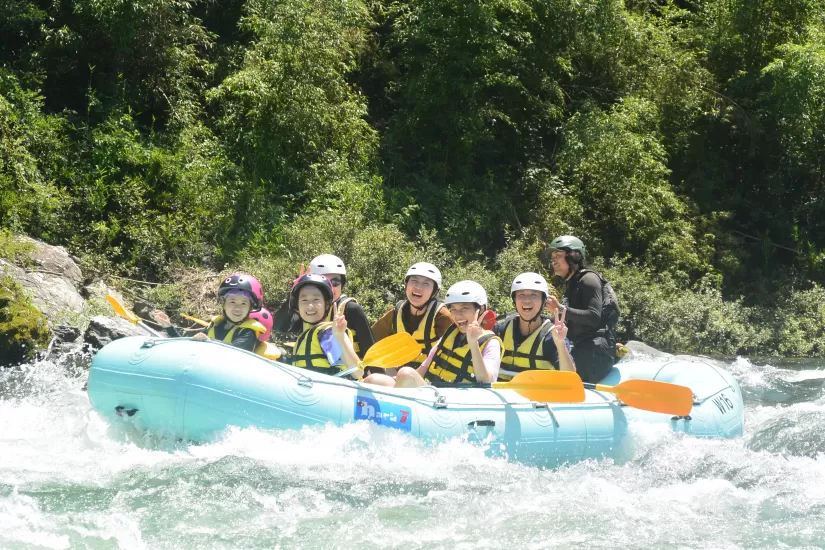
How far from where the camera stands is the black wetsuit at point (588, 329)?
5.82 meters

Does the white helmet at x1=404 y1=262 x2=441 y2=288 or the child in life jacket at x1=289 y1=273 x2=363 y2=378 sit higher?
the white helmet at x1=404 y1=262 x2=441 y2=288

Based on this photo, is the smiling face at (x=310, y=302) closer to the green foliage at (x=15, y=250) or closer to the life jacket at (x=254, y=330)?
the life jacket at (x=254, y=330)

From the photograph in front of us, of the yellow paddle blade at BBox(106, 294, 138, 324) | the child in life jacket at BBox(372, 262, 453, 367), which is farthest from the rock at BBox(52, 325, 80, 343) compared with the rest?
the child in life jacket at BBox(372, 262, 453, 367)

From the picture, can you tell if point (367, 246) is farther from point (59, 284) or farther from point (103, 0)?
point (103, 0)

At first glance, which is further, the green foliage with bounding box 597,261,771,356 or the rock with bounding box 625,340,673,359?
the green foliage with bounding box 597,261,771,356

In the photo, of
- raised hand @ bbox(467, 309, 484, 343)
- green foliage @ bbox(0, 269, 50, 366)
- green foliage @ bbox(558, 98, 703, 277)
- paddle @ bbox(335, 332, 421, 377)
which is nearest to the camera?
raised hand @ bbox(467, 309, 484, 343)

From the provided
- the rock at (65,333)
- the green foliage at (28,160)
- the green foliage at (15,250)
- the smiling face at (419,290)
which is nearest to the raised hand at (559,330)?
the smiling face at (419,290)

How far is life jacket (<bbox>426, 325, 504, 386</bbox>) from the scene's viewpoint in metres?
5.54

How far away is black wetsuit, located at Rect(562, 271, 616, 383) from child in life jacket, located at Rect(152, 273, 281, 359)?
1972 millimetres

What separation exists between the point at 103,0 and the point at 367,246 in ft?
14.8

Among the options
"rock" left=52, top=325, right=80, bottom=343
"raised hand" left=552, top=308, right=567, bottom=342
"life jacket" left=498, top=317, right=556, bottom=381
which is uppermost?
"raised hand" left=552, top=308, right=567, bottom=342

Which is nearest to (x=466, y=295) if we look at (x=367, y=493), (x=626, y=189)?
(x=367, y=493)

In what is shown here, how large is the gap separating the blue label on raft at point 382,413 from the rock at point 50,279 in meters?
4.77

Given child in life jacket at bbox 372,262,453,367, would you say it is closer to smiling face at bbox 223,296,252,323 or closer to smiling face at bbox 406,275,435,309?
smiling face at bbox 406,275,435,309
